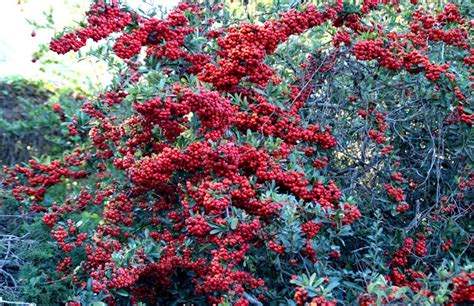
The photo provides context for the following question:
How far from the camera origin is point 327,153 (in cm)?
450

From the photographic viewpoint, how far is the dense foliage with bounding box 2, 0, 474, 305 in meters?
3.65

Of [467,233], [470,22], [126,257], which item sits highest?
[470,22]

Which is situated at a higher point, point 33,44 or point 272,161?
point 272,161

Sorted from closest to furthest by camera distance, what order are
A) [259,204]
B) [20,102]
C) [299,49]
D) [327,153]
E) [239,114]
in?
[259,204] < [239,114] < [327,153] < [299,49] < [20,102]

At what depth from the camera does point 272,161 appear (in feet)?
12.4

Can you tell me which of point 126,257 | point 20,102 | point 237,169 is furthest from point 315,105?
point 20,102

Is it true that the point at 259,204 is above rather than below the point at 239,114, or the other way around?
below

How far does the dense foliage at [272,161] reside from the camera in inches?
144

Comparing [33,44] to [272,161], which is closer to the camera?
[272,161]

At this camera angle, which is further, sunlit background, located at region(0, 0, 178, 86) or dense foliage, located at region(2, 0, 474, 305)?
sunlit background, located at region(0, 0, 178, 86)

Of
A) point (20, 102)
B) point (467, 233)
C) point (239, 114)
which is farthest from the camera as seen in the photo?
point (20, 102)

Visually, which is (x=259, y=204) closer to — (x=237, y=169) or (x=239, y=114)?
(x=237, y=169)

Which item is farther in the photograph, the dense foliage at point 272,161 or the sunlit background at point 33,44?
the sunlit background at point 33,44

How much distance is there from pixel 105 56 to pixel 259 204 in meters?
1.63
